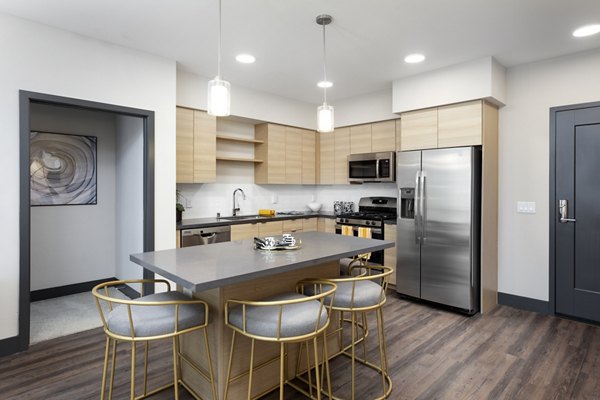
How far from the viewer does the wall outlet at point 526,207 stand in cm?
372

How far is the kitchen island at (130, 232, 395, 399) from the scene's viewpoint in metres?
1.77

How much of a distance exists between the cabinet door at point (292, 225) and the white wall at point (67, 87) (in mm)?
1667

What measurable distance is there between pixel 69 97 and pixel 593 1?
13.5 feet

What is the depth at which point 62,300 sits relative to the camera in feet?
13.1

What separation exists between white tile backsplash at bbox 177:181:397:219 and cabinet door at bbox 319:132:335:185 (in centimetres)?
28

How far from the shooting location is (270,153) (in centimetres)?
507

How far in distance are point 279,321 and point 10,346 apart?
8.09 ft

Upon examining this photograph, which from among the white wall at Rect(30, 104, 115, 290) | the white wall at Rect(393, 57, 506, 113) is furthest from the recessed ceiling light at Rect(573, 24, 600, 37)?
the white wall at Rect(30, 104, 115, 290)

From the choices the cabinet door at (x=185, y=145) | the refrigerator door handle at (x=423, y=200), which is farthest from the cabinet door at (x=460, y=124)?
the cabinet door at (x=185, y=145)

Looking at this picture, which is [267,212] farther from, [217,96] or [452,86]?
[217,96]

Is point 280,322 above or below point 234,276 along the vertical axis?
below

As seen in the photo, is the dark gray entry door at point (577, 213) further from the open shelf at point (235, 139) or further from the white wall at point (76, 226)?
the white wall at point (76, 226)

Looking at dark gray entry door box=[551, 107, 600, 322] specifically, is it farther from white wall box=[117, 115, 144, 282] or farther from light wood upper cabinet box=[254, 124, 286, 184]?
white wall box=[117, 115, 144, 282]

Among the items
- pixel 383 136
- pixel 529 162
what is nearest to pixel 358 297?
pixel 529 162
